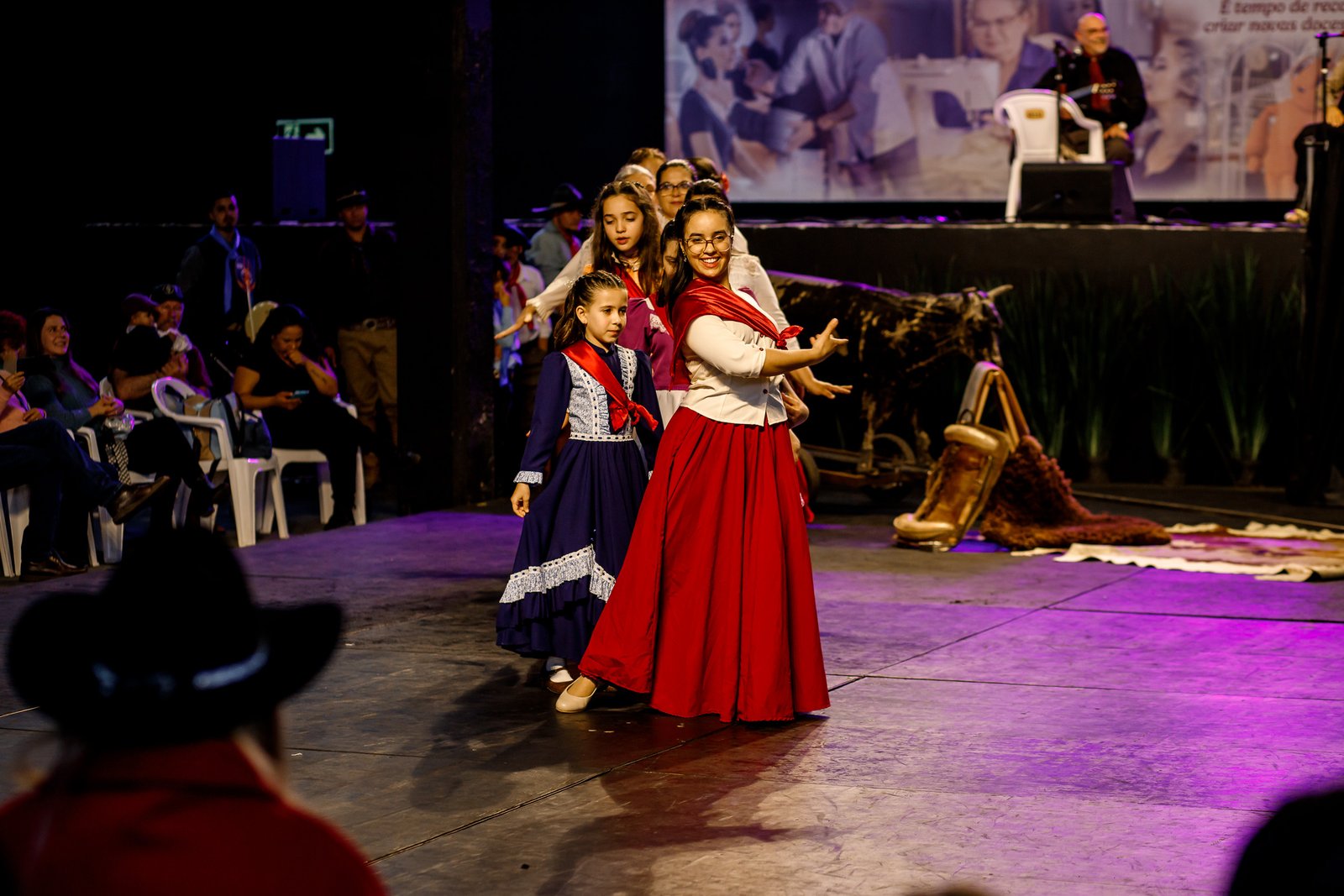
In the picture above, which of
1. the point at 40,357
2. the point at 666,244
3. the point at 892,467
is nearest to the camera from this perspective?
the point at 666,244

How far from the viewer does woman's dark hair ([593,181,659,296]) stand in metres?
5.52

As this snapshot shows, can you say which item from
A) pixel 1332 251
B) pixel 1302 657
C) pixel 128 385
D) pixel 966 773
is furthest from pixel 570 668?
pixel 1332 251

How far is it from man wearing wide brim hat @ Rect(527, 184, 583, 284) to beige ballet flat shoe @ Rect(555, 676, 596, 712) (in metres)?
5.76

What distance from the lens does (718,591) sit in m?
4.74

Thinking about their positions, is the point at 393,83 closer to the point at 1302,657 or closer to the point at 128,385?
the point at 128,385

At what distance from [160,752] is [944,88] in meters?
13.0

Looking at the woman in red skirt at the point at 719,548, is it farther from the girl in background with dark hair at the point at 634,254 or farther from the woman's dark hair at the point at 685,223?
the girl in background with dark hair at the point at 634,254

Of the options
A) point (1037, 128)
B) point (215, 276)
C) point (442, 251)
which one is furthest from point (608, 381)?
point (1037, 128)

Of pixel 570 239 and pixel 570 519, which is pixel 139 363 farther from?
pixel 570 519

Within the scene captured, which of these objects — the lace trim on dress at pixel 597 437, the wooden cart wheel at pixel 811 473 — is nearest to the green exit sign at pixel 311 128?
the wooden cart wheel at pixel 811 473

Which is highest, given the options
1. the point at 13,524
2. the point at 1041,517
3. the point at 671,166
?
the point at 671,166

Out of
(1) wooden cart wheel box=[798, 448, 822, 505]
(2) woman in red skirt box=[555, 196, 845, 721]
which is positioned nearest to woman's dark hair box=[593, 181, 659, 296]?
(2) woman in red skirt box=[555, 196, 845, 721]

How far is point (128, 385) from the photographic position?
8.13 metres

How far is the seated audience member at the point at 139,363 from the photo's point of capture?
8141 millimetres
